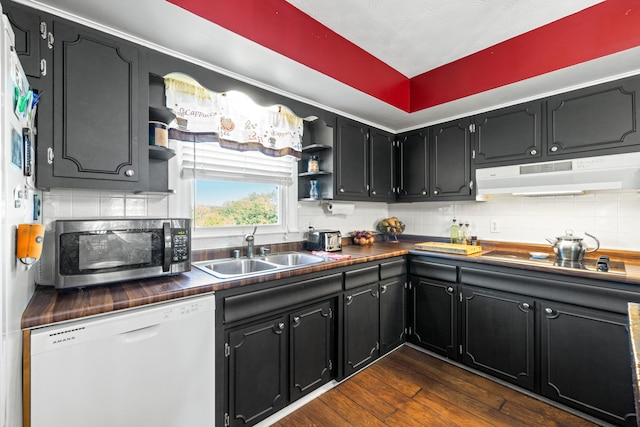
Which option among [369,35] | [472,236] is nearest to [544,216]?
[472,236]

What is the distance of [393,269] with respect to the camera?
2566mm

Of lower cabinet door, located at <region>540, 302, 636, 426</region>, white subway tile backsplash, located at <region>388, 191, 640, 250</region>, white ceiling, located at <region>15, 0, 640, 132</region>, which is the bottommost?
lower cabinet door, located at <region>540, 302, 636, 426</region>

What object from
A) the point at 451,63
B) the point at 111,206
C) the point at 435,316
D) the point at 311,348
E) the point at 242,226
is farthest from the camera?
the point at 435,316

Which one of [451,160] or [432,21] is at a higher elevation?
[432,21]

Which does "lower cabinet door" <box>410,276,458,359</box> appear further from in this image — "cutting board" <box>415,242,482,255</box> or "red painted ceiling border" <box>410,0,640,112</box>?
"red painted ceiling border" <box>410,0,640,112</box>

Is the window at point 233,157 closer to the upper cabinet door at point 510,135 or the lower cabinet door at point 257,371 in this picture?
the lower cabinet door at point 257,371

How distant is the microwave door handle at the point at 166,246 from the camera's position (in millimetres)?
1516

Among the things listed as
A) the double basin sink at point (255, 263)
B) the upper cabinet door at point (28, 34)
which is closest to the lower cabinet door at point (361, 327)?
the double basin sink at point (255, 263)

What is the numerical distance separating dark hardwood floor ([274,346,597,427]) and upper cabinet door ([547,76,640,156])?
1.82 meters

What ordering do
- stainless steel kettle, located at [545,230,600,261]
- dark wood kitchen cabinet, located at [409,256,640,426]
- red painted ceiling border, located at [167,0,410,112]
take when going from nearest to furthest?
red painted ceiling border, located at [167,0,410,112]
dark wood kitchen cabinet, located at [409,256,640,426]
stainless steel kettle, located at [545,230,600,261]

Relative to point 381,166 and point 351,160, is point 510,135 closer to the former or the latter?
point 381,166

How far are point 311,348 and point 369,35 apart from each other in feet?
7.37

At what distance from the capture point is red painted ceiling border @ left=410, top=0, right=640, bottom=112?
5.54 ft

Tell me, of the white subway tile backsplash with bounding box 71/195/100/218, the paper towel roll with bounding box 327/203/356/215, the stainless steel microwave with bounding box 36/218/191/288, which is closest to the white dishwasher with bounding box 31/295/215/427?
the stainless steel microwave with bounding box 36/218/191/288
